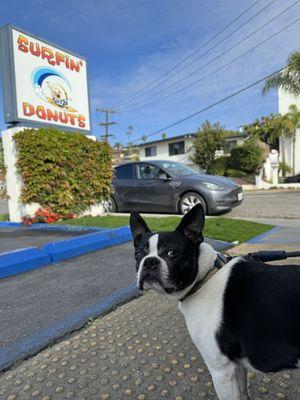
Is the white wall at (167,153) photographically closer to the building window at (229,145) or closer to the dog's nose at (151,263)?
the building window at (229,145)

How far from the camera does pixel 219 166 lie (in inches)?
1220

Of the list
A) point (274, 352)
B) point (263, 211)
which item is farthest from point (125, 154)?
point (274, 352)

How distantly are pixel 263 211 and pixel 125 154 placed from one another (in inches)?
2140

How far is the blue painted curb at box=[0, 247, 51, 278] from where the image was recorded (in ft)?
13.9

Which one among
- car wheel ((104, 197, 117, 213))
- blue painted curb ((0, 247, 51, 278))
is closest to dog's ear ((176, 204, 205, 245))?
blue painted curb ((0, 247, 51, 278))

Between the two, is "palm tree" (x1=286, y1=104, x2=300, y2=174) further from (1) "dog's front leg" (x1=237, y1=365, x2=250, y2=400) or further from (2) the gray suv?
(1) "dog's front leg" (x1=237, y1=365, x2=250, y2=400)

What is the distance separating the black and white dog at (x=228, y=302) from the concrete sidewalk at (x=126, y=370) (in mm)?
333

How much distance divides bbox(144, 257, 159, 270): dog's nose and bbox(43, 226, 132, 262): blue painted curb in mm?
3339

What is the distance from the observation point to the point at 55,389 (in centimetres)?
209

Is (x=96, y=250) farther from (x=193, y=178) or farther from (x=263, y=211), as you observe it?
(x=263, y=211)

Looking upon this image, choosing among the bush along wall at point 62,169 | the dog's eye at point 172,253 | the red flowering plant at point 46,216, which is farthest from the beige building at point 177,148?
the dog's eye at point 172,253

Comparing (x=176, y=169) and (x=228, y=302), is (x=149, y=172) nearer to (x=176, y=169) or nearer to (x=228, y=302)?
(x=176, y=169)

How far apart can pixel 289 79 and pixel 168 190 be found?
14837 millimetres

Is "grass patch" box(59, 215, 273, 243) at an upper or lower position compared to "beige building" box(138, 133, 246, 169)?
lower
